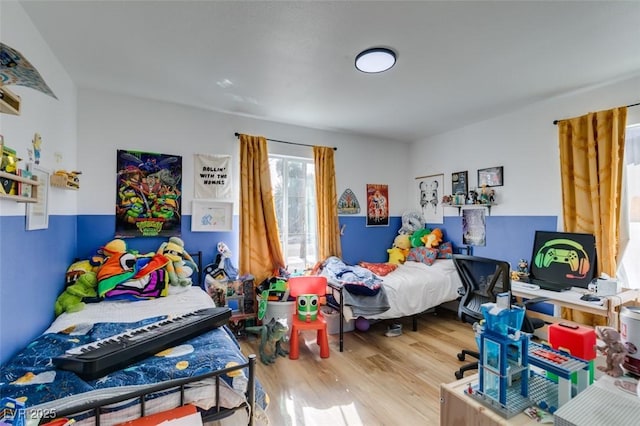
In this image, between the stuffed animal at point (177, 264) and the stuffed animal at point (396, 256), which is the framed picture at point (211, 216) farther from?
the stuffed animal at point (396, 256)

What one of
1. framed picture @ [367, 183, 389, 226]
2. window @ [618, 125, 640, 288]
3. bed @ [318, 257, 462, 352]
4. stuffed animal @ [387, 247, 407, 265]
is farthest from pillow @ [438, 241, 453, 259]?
window @ [618, 125, 640, 288]

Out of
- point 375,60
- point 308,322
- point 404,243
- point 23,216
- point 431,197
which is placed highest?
point 375,60

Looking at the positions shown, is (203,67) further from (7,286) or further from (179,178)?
(7,286)

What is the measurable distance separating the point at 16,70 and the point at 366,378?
106 inches

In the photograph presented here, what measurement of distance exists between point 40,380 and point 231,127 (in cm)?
272

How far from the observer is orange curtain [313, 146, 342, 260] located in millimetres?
3797

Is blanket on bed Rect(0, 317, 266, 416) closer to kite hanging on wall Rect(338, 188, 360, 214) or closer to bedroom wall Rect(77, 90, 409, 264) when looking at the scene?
bedroom wall Rect(77, 90, 409, 264)

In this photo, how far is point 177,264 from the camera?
272 centimetres

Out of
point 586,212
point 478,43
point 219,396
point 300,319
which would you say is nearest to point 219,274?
point 300,319

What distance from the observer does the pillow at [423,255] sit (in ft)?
12.3

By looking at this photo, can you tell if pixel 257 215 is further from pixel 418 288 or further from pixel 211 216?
pixel 418 288

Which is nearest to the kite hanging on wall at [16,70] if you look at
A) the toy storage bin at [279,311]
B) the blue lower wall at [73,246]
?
the blue lower wall at [73,246]

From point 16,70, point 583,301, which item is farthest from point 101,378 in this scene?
point 583,301

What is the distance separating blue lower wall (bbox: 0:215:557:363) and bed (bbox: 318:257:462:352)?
24.9 inches
